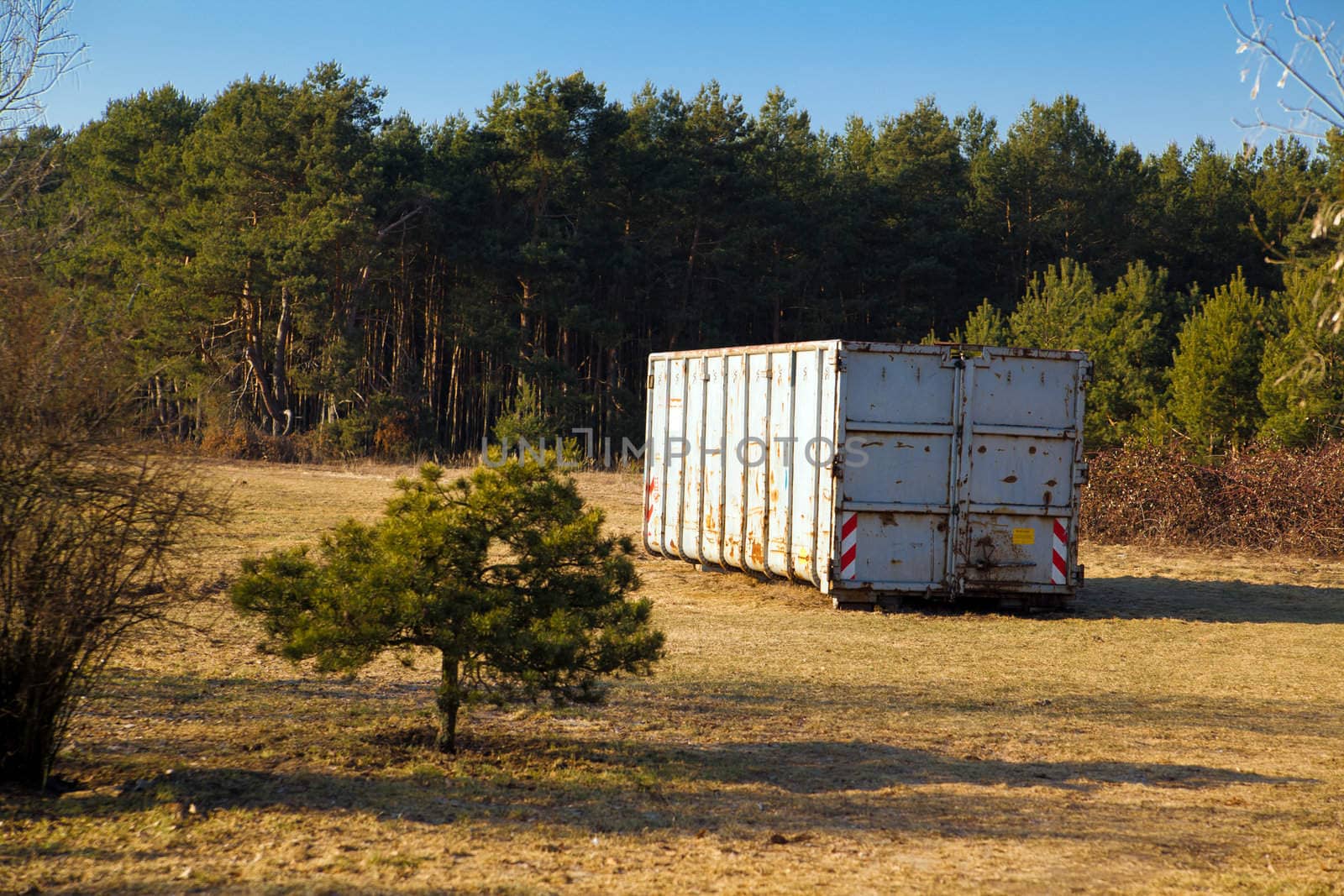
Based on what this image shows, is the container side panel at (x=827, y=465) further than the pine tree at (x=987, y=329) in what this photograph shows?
No

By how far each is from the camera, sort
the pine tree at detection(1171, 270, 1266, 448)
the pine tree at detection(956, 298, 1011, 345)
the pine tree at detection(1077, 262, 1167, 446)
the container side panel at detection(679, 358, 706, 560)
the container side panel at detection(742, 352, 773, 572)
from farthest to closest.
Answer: the pine tree at detection(956, 298, 1011, 345) < the pine tree at detection(1077, 262, 1167, 446) < the pine tree at detection(1171, 270, 1266, 448) < the container side panel at detection(679, 358, 706, 560) < the container side panel at detection(742, 352, 773, 572)

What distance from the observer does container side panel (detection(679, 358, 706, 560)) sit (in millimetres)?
15516

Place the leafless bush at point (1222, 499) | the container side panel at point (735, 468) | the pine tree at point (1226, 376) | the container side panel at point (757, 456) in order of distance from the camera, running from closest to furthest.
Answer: the container side panel at point (757, 456), the container side panel at point (735, 468), the leafless bush at point (1222, 499), the pine tree at point (1226, 376)

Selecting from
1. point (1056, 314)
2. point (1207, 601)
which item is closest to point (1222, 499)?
point (1207, 601)

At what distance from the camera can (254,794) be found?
5719 mm

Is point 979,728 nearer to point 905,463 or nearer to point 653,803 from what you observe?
point 653,803

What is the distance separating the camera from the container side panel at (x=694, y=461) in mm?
15516

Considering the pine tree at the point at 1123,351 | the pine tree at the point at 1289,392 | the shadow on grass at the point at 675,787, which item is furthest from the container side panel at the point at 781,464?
the pine tree at the point at 1123,351

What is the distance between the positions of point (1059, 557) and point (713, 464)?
444 cm

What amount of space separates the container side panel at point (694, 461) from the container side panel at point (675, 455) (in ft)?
0.34

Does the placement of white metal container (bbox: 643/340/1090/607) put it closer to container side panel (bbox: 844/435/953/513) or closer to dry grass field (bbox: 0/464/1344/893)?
container side panel (bbox: 844/435/953/513)

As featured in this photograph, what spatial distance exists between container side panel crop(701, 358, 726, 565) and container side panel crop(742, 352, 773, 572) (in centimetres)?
65

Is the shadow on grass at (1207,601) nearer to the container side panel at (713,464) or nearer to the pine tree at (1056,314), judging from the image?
the container side panel at (713,464)

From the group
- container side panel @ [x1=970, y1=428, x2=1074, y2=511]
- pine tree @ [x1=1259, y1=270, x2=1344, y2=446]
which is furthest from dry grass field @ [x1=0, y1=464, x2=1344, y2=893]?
pine tree @ [x1=1259, y1=270, x2=1344, y2=446]
